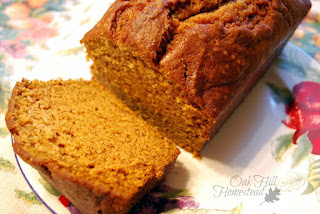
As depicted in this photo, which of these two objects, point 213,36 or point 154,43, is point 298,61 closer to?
point 213,36

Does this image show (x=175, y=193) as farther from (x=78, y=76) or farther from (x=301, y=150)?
(x=78, y=76)

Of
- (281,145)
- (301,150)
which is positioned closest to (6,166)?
(281,145)

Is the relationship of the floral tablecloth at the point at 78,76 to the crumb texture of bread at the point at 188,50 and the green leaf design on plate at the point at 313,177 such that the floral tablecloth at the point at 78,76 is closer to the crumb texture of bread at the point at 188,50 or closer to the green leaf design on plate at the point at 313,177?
the green leaf design on plate at the point at 313,177

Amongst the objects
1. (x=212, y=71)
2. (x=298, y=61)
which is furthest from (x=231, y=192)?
(x=298, y=61)

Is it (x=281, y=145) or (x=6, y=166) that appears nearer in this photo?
(x=6, y=166)

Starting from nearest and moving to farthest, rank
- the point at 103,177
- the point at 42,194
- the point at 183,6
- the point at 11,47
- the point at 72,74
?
the point at 103,177 → the point at 42,194 → the point at 183,6 → the point at 72,74 → the point at 11,47

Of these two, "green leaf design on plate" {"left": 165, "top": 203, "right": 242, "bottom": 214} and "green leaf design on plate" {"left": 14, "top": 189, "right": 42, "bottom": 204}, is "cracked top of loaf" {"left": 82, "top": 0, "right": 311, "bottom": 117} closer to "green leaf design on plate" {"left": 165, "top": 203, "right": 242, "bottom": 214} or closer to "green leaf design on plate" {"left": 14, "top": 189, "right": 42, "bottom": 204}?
"green leaf design on plate" {"left": 165, "top": 203, "right": 242, "bottom": 214}
